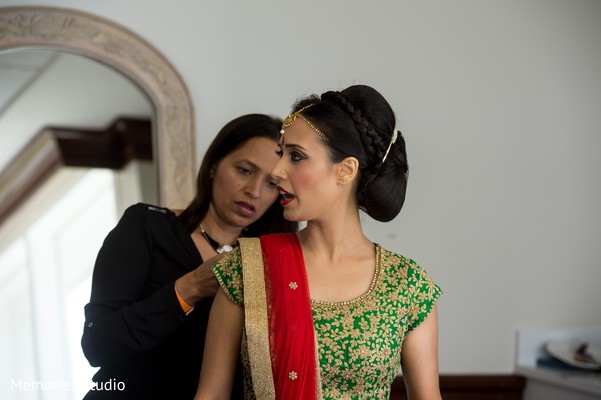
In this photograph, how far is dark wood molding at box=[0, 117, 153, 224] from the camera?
2.64 m

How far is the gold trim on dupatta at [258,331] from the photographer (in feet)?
5.22

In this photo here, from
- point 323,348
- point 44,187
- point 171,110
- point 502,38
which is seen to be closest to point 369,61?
point 502,38

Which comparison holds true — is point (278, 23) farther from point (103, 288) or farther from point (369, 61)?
point (103, 288)

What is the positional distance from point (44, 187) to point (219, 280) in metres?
1.25

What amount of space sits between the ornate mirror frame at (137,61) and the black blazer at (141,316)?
0.75 meters

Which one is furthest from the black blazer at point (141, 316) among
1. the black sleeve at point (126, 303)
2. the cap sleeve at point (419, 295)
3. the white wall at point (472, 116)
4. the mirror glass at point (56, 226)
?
the white wall at point (472, 116)

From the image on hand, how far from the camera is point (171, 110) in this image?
9.36 feet

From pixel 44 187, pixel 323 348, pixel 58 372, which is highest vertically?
pixel 44 187

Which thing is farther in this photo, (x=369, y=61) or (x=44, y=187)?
(x=369, y=61)

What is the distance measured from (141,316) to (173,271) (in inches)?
10.3

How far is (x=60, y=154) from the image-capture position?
106 inches

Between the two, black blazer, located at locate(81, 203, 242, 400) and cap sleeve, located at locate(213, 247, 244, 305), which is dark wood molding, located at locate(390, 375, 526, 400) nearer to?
black blazer, located at locate(81, 203, 242, 400)

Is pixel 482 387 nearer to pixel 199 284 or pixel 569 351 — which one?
pixel 569 351

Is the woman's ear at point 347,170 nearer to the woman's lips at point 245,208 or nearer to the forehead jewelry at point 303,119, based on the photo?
the forehead jewelry at point 303,119
